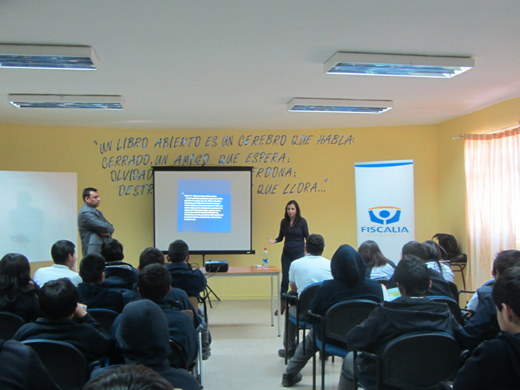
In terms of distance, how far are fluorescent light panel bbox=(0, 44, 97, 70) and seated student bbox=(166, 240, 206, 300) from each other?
1.62 metres

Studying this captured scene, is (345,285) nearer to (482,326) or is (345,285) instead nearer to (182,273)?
(482,326)

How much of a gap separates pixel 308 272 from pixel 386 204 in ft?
10.2

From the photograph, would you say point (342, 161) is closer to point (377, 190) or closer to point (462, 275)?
point (377, 190)

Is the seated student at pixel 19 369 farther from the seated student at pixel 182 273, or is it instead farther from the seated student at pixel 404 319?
the seated student at pixel 182 273

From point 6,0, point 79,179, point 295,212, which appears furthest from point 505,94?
point 79,179

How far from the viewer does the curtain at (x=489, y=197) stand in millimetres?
4965

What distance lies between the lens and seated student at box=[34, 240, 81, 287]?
3.04 m

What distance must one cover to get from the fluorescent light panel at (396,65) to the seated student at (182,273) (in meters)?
1.98

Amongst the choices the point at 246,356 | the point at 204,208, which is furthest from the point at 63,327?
the point at 204,208

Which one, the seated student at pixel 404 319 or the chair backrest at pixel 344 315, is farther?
the chair backrest at pixel 344 315

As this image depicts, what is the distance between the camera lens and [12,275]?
2559 millimetres

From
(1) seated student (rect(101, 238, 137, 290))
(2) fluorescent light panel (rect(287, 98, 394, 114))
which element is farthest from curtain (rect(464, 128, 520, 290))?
(1) seated student (rect(101, 238, 137, 290))

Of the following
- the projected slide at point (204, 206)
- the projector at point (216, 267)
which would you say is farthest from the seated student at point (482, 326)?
the projected slide at point (204, 206)

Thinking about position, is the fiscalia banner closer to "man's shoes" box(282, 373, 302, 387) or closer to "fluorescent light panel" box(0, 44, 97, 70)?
"man's shoes" box(282, 373, 302, 387)
